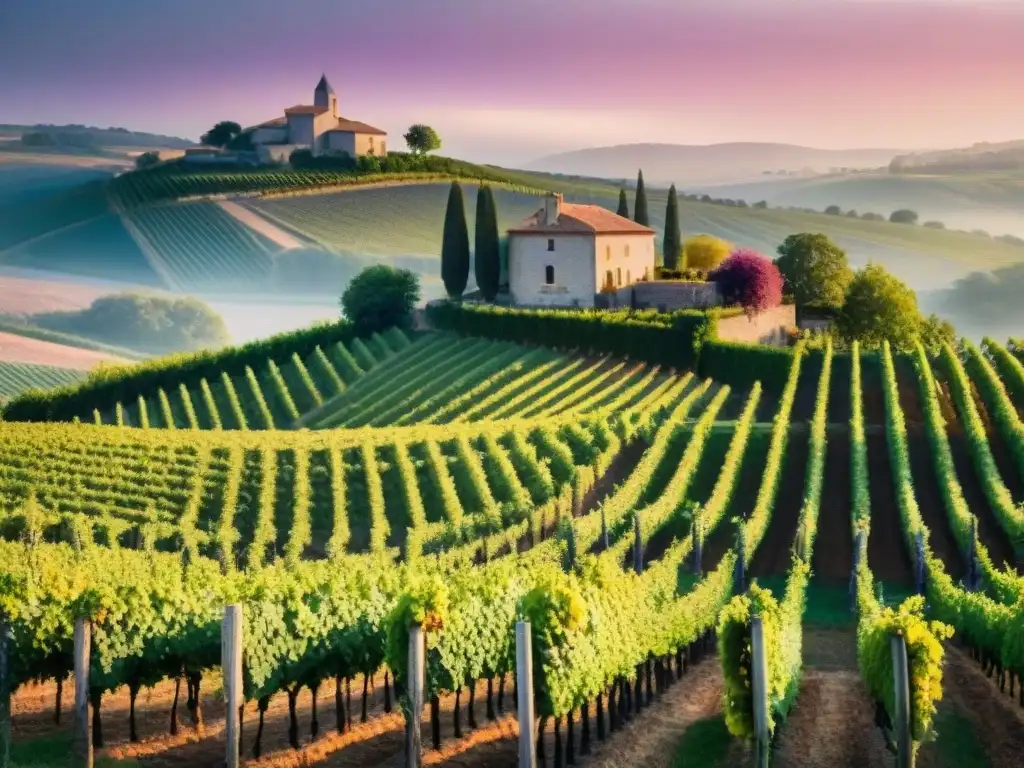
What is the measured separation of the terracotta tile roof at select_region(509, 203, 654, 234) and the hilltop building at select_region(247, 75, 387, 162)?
127 feet

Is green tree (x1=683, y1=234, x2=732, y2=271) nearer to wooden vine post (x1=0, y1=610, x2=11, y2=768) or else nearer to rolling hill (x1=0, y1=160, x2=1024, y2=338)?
rolling hill (x1=0, y1=160, x2=1024, y2=338)

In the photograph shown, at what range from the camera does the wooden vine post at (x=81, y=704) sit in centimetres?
1361

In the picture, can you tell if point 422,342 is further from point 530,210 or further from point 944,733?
point 530,210

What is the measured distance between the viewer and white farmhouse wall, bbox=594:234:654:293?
51.4 meters

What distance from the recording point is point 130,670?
14.7 meters

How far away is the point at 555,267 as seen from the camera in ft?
170

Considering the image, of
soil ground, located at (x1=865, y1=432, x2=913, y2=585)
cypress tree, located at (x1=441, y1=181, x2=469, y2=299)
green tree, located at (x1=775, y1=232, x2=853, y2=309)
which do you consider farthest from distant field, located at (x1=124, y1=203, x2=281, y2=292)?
soil ground, located at (x1=865, y1=432, x2=913, y2=585)

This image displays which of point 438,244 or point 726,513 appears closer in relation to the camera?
point 726,513

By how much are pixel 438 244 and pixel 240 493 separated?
2554 inches

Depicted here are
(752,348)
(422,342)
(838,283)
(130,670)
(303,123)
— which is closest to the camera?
(130,670)

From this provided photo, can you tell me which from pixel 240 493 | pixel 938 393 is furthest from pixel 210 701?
pixel 938 393

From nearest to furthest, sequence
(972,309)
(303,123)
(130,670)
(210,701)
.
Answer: (130,670)
(210,701)
(303,123)
(972,309)

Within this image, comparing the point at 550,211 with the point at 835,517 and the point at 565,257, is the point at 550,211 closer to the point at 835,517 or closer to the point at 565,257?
the point at 565,257

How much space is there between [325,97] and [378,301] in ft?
141
